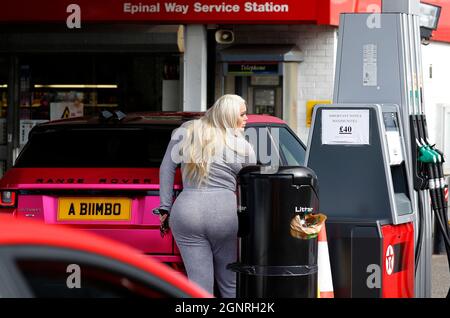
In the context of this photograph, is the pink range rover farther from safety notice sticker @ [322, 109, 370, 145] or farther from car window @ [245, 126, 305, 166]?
safety notice sticker @ [322, 109, 370, 145]

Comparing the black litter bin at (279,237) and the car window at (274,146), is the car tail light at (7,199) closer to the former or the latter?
the car window at (274,146)

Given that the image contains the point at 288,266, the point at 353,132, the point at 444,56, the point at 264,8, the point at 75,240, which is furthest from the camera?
the point at 444,56

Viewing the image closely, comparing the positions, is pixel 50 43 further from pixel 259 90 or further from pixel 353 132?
pixel 353 132

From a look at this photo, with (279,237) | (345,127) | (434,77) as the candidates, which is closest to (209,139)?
(279,237)

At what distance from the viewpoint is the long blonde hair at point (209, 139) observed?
6332 millimetres

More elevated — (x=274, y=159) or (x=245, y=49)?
(x=245, y=49)

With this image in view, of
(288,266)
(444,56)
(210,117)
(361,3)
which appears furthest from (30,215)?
(444,56)

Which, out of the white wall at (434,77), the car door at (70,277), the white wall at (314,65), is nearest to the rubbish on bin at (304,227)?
the car door at (70,277)

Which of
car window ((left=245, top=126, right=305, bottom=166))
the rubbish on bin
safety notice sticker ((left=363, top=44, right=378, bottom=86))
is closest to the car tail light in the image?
car window ((left=245, top=126, right=305, bottom=166))

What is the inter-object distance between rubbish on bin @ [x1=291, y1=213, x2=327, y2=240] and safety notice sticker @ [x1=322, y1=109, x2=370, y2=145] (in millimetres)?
983

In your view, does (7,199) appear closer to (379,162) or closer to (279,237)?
(279,237)

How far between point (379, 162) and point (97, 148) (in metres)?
2.11

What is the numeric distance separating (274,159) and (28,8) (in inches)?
338

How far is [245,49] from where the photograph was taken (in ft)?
50.8
